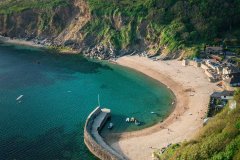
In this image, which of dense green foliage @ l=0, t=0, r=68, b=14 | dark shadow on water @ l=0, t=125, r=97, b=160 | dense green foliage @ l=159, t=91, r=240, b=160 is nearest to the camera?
dense green foliage @ l=159, t=91, r=240, b=160

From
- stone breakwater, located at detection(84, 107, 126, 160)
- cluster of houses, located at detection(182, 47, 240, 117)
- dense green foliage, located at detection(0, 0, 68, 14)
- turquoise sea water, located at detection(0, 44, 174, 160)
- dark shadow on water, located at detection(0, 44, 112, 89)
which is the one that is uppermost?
dense green foliage, located at detection(0, 0, 68, 14)

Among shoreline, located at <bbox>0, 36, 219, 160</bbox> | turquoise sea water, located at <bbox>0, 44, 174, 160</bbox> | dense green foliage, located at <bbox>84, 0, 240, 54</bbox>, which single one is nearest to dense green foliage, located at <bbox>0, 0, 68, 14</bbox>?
dense green foliage, located at <bbox>84, 0, 240, 54</bbox>

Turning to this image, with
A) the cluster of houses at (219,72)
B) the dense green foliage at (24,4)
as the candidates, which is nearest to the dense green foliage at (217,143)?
the cluster of houses at (219,72)

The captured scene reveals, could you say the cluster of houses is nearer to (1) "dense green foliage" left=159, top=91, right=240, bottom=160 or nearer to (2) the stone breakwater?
(1) "dense green foliage" left=159, top=91, right=240, bottom=160

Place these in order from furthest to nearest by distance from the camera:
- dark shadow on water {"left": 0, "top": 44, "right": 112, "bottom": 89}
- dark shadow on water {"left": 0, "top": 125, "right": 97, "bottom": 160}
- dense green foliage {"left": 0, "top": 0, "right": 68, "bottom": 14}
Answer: dense green foliage {"left": 0, "top": 0, "right": 68, "bottom": 14}
dark shadow on water {"left": 0, "top": 44, "right": 112, "bottom": 89}
dark shadow on water {"left": 0, "top": 125, "right": 97, "bottom": 160}

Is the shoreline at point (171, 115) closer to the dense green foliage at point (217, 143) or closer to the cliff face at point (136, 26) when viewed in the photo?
the dense green foliage at point (217, 143)

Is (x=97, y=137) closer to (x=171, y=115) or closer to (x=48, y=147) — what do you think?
(x=48, y=147)

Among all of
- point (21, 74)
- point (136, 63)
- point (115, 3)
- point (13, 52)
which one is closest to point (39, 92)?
point (21, 74)

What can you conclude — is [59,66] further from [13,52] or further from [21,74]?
[13,52]

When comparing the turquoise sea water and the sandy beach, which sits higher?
the sandy beach
